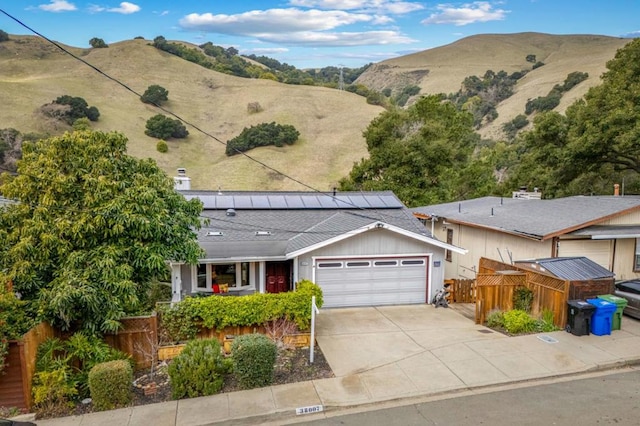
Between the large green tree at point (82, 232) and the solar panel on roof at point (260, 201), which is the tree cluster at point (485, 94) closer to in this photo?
the solar panel on roof at point (260, 201)

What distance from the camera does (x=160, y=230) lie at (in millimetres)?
10047

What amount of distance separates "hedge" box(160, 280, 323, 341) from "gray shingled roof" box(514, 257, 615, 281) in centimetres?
730

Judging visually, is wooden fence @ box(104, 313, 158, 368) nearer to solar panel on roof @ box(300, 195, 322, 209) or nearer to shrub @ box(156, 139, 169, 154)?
solar panel on roof @ box(300, 195, 322, 209)

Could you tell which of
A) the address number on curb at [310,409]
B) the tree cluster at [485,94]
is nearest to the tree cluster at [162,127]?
the tree cluster at [485,94]

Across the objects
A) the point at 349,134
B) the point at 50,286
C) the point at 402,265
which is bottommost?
the point at 402,265

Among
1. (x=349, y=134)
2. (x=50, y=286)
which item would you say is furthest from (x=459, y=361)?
(x=349, y=134)

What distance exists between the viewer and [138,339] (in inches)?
402

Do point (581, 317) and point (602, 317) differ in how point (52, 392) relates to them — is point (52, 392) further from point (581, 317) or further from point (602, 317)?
point (602, 317)

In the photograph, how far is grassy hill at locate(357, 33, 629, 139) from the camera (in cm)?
8131

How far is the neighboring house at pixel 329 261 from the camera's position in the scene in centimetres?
1464

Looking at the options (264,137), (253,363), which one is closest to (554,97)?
(264,137)

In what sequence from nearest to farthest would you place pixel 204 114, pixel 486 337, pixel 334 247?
pixel 486 337 < pixel 334 247 < pixel 204 114

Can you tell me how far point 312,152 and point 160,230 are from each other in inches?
1906

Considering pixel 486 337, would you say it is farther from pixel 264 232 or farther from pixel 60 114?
pixel 60 114
